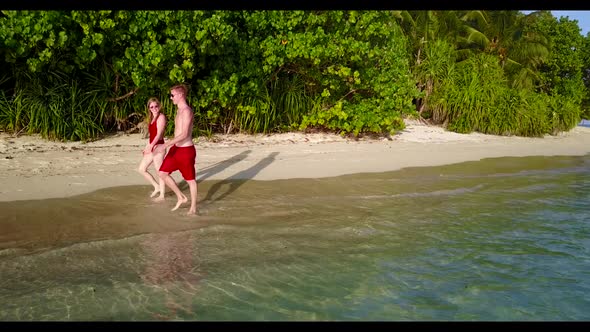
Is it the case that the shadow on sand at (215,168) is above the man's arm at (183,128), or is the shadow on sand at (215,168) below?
below

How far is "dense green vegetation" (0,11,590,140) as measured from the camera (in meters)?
10.5

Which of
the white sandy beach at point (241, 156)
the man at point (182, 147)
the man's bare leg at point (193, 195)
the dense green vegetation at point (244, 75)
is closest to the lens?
the man at point (182, 147)

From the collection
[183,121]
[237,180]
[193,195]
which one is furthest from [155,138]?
[237,180]

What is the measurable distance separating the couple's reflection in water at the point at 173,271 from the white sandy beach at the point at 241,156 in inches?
95.2

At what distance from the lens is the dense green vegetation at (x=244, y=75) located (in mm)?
10453

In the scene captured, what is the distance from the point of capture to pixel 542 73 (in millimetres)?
28109

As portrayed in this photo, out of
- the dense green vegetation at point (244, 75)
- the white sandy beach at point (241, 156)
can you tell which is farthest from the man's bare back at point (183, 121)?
the dense green vegetation at point (244, 75)

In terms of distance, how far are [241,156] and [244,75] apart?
6.79ft

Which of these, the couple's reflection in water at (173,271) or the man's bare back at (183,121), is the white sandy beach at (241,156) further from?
the couple's reflection in water at (173,271)

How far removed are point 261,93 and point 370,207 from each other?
19.7 ft

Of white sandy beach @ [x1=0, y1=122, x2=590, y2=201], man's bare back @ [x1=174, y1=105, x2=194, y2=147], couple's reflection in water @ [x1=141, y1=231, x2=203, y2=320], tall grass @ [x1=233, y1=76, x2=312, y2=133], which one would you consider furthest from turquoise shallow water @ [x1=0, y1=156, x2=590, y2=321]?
tall grass @ [x1=233, y1=76, x2=312, y2=133]

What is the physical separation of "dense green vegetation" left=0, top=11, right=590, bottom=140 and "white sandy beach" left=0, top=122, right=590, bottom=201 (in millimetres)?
518

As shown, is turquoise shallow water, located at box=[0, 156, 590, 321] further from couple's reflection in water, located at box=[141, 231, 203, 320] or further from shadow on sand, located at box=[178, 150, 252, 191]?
shadow on sand, located at box=[178, 150, 252, 191]
